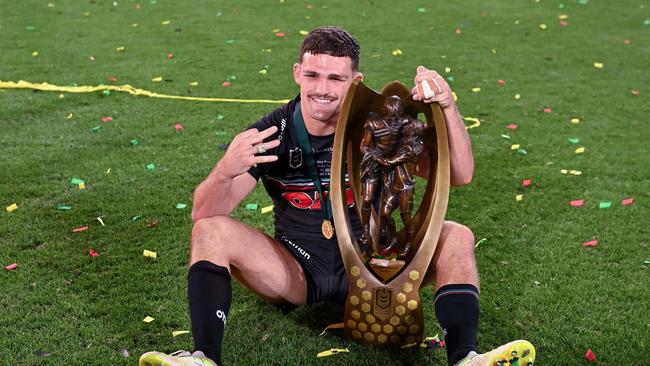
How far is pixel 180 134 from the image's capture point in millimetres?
5492

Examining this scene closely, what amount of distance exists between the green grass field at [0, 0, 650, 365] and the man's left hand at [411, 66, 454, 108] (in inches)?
38.5

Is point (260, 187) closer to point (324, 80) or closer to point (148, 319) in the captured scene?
point (148, 319)

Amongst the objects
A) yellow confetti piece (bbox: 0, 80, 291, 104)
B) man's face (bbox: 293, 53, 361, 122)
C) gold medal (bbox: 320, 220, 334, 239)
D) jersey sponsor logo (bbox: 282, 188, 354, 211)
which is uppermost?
man's face (bbox: 293, 53, 361, 122)

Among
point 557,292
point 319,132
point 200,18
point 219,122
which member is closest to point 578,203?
point 557,292

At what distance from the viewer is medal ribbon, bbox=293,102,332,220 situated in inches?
112

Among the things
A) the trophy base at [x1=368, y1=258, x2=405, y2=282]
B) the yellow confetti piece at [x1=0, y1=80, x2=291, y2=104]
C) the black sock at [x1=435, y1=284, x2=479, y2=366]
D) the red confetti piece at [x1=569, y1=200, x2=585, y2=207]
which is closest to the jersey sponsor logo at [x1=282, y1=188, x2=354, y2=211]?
the trophy base at [x1=368, y1=258, x2=405, y2=282]

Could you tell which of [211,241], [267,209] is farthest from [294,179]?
[267,209]

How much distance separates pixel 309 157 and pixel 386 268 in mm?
538

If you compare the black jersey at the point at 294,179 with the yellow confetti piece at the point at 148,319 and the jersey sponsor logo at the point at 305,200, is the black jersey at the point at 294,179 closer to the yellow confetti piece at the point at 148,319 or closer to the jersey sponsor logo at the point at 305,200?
the jersey sponsor logo at the point at 305,200

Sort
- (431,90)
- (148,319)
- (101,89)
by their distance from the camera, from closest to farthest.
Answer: (431,90), (148,319), (101,89)

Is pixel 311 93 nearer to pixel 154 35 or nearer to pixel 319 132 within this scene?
pixel 319 132

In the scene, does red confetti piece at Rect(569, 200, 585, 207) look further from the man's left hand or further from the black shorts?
the man's left hand

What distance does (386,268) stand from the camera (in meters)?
2.61

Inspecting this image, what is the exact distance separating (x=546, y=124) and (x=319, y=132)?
3.45 meters
